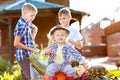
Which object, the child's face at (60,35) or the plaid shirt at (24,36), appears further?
the plaid shirt at (24,36)

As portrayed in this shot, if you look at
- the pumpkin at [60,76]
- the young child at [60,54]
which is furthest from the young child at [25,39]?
the pumpkin at [60,76]

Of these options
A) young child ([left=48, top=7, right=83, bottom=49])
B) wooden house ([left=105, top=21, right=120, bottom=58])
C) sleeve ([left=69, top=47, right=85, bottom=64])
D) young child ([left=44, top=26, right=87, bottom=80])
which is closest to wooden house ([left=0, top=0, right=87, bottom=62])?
wooden house ([left=105, top=21, right=120, bottom=58])

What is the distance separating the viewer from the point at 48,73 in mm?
4098

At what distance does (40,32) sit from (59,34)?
1517 cm

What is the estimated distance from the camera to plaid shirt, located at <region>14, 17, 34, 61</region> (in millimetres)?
4941

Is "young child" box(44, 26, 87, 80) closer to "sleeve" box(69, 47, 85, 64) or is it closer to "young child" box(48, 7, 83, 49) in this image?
"sleeve" box(69, 47, 85, 64)

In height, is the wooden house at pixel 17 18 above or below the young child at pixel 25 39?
above

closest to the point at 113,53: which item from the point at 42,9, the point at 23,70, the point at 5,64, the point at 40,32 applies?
the point at 40,32

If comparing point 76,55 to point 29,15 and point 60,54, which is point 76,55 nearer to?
point 60,54

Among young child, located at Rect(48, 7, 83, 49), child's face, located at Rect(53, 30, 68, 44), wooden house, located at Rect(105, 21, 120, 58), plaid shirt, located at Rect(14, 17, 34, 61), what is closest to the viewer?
child's face, located at Rect(53, 30, 68, 44)

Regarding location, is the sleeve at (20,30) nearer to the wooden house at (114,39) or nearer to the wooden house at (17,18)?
the wooden house at (17,18)

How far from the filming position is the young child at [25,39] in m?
4.86

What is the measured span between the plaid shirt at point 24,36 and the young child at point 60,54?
0.75m

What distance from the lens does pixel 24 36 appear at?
498 cm
